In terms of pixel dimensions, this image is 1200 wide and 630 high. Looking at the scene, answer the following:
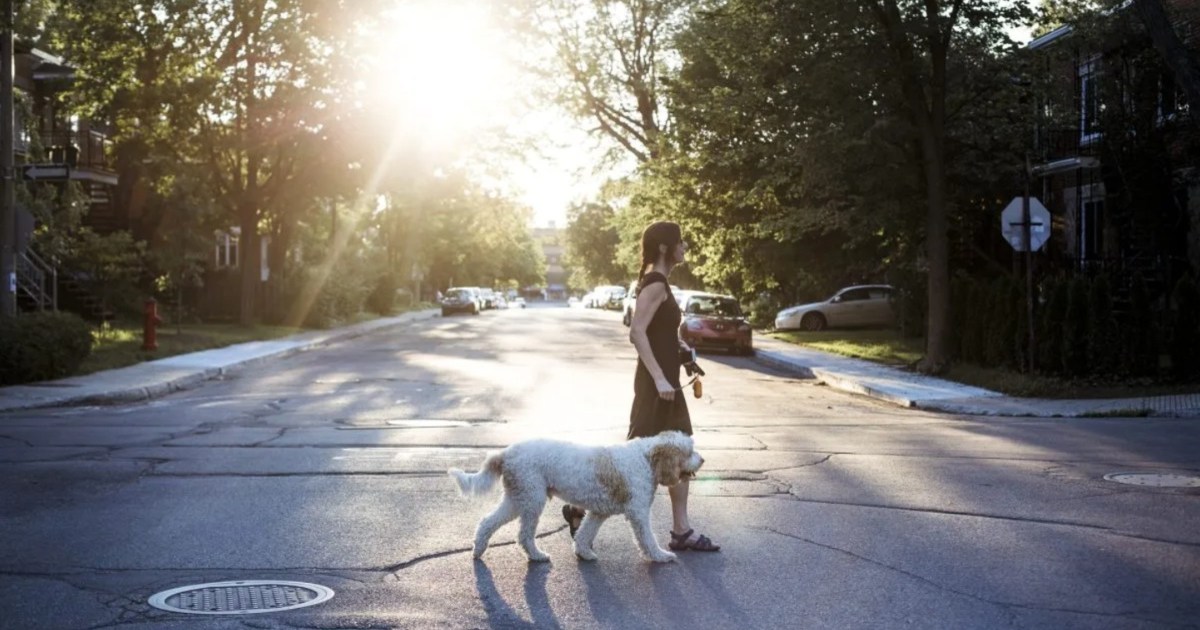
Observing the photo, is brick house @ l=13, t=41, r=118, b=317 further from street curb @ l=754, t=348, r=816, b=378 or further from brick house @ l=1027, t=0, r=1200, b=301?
brick house @ l=1027, t=0, r=1200, b=301

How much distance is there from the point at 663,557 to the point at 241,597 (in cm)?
235

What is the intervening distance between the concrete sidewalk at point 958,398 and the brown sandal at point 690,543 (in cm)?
1089

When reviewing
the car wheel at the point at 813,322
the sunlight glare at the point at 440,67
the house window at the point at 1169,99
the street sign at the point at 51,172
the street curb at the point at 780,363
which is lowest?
the street curb at the point at 780,363

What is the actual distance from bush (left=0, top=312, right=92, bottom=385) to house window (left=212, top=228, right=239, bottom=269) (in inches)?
1262

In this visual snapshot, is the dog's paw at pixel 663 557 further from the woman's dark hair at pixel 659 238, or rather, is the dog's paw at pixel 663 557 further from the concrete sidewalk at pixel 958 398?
the concrete sidewalk at pixel 958 398

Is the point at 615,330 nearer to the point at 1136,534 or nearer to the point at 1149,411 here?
the point at 1149,411

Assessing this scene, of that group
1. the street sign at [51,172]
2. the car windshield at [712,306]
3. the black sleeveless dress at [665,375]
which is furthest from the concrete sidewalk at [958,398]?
the street sign at [51,172]

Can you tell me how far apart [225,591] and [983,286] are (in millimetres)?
20281

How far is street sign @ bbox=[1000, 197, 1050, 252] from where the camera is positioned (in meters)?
20.4

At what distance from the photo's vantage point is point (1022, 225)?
66.8 feet

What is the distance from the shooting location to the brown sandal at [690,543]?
7.67m

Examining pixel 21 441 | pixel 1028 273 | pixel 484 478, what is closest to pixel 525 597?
pixel 484 478

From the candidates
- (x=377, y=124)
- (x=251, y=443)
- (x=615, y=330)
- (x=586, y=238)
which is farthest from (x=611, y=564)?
(x=586, y=238)

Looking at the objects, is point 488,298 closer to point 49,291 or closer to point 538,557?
Answer: point 49,291
